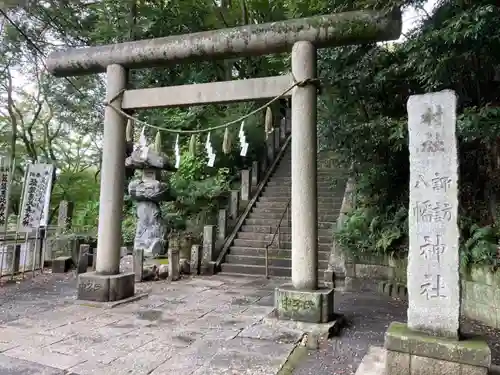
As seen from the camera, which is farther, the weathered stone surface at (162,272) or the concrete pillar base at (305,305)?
the weathered stone surface at (162,272)

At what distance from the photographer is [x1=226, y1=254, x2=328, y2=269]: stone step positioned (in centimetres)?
917

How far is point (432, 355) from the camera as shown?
10.8 feet

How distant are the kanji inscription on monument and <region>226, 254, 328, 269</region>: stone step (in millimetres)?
5304

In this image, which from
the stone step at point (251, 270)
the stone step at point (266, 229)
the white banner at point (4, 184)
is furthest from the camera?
the stone step at point (266, 229)

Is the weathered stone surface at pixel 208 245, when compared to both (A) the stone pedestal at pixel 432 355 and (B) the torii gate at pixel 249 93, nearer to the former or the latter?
(B) the torii gate at pixel 249 93

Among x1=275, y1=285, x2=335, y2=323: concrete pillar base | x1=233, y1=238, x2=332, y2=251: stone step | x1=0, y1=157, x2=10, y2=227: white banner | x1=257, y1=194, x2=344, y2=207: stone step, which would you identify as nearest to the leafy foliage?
x1=233, y1=238, x2=332, y2=251: stone step

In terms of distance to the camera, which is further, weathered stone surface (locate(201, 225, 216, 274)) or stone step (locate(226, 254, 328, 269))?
weathered stone surface (locate(201, 225, 216, 274))

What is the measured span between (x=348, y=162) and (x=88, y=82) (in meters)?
12.8

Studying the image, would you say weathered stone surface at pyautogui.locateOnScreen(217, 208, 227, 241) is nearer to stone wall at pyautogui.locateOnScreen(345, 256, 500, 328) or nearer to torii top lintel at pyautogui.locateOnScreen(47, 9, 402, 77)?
stone wall at pyautogui.locateOnScreen(345, 256, 500, 328)

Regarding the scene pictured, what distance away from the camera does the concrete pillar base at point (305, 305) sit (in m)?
4.91

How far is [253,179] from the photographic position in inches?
501

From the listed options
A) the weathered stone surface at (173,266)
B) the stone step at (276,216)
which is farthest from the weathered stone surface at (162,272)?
the stone step at (276,216)

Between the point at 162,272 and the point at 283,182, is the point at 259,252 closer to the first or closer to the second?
the point at 162,272

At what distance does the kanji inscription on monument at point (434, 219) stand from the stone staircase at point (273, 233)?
16.5 ft
